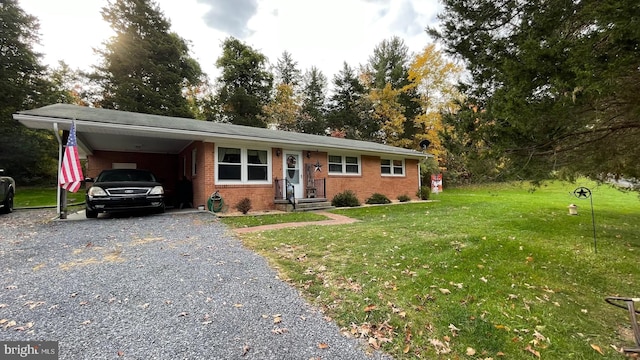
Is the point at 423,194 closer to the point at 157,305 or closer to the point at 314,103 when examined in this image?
the point at 157,305

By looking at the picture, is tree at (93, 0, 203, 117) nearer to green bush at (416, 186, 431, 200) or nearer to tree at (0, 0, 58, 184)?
tree at (0, 0, 58, 184)

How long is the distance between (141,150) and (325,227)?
10.1 metres

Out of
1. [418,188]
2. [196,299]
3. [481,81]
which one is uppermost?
[481,81]

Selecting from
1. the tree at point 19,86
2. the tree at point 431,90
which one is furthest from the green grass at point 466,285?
the tree at point 19,86

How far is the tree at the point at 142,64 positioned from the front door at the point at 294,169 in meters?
15.4

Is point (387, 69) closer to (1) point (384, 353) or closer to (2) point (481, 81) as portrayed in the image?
(2) point (481, 81)

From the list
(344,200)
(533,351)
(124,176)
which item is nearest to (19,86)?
(124,176)

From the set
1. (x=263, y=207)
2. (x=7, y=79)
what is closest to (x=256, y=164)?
(x=263, y=207)

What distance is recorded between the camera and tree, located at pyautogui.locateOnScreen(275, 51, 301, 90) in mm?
28795

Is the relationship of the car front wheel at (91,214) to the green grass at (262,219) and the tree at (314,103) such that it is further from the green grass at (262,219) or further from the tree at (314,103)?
the tree at (314,103)

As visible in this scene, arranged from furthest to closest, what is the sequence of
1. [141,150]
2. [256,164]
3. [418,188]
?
[418,188], [141,150], [256,164]

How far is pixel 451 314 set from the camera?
2684mm

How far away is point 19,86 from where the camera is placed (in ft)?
57.0

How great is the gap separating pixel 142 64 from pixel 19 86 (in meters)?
7.42
